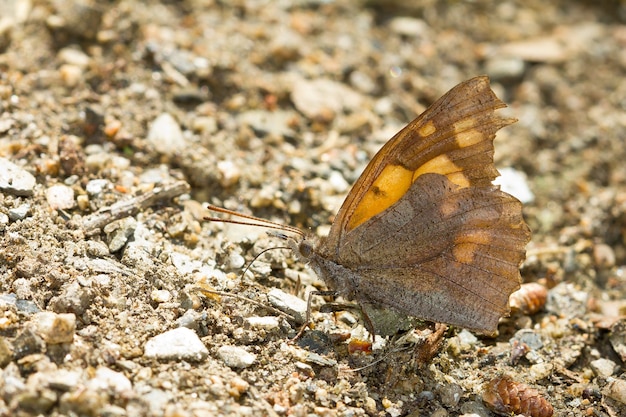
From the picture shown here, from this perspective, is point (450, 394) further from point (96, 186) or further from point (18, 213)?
point (18, 213)

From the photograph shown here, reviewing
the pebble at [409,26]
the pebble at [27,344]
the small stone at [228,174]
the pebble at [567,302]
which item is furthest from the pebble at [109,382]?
the pebble at [409,26]

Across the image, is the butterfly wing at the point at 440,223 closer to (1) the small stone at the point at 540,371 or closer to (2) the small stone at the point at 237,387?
(1) the small stone at the point at 540,371

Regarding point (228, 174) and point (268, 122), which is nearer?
point (228, 174)

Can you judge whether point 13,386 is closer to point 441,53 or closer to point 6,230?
point 6,230

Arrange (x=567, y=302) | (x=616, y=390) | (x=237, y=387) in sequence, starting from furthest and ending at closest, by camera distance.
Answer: (x=567, y=302) → (x=616, y=390) → (x=237, y=387)

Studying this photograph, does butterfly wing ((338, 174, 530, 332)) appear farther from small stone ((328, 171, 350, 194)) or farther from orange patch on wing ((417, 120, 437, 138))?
small stone ((328, 171, 350, 194))

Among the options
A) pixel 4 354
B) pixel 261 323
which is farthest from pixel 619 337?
pixel 4 354

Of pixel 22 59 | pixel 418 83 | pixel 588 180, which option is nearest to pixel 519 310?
pixel 588 180

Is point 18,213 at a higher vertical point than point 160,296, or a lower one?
lower
